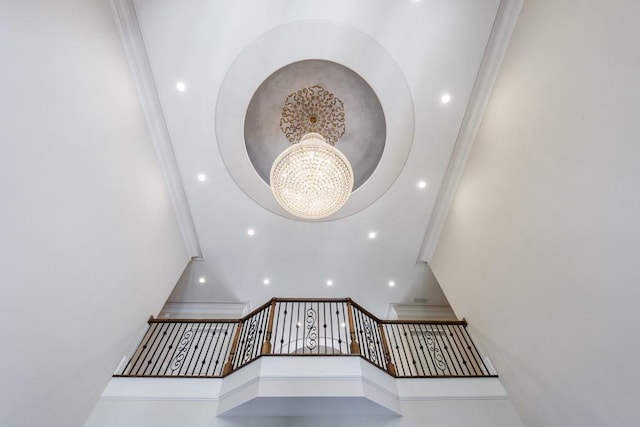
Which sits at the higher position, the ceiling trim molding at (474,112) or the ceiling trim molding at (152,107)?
the ceiling trim molding at (152,107)

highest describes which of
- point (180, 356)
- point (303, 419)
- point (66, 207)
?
point (180, 356)

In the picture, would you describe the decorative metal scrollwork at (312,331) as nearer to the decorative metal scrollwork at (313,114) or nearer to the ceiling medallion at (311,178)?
the ceiling medallion at (311,178)

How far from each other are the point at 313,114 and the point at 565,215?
3198 millimetres

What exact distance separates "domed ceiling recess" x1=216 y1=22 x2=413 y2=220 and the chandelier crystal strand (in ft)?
0.04

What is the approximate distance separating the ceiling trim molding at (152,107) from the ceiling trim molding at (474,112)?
3975mm

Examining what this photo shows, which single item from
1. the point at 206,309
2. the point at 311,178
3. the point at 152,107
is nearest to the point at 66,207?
the point at 152,107

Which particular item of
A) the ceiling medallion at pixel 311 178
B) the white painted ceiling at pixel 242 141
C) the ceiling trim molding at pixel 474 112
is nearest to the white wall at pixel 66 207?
the white painted ceiling at pixel 242 141

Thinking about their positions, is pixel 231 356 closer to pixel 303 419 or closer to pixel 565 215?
pixel 303 419

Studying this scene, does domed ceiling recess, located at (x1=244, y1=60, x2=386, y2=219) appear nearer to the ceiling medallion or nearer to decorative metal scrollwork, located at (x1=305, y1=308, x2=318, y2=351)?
the ceiling medallion

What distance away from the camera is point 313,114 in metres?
4.41

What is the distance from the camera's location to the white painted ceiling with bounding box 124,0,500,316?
132 inches

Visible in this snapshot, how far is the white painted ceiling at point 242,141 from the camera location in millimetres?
3352

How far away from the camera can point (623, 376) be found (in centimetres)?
222

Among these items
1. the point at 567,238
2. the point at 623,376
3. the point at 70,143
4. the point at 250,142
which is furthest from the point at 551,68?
the point at 70,143
